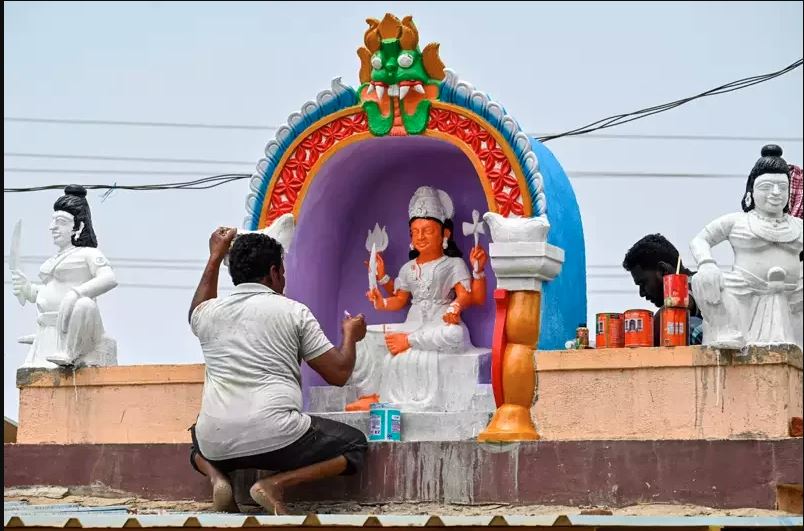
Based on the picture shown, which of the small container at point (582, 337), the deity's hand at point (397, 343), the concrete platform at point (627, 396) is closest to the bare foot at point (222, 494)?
the concrete platform at point (627, 396)

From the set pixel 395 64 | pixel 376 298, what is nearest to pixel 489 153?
pixel 395 64

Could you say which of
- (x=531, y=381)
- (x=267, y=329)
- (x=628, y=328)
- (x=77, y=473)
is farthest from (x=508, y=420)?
(x=77, y=473)

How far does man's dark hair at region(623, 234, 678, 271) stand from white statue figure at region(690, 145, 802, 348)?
0.96 metres

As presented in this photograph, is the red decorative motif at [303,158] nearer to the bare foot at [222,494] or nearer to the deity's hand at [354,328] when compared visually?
the deity's hand at [354,328]

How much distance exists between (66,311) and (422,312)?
2.54 meters

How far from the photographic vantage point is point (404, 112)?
38.2ft

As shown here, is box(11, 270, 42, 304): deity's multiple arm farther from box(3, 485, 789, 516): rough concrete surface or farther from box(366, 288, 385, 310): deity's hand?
box(366, 288, 385, 310): deity's hand

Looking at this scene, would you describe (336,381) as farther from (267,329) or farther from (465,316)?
(465,316)

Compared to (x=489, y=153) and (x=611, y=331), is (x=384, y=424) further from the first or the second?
(x=489, y=153)

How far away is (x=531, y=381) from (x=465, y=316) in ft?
4.62

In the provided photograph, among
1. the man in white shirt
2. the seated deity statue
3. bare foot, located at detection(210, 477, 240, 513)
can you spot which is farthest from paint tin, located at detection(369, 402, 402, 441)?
bare foot, located at detection(210, 477, 240, 513)

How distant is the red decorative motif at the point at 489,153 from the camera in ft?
36.9

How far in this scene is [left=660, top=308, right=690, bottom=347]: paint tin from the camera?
10516 mm

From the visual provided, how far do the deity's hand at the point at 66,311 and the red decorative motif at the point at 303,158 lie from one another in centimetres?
147
